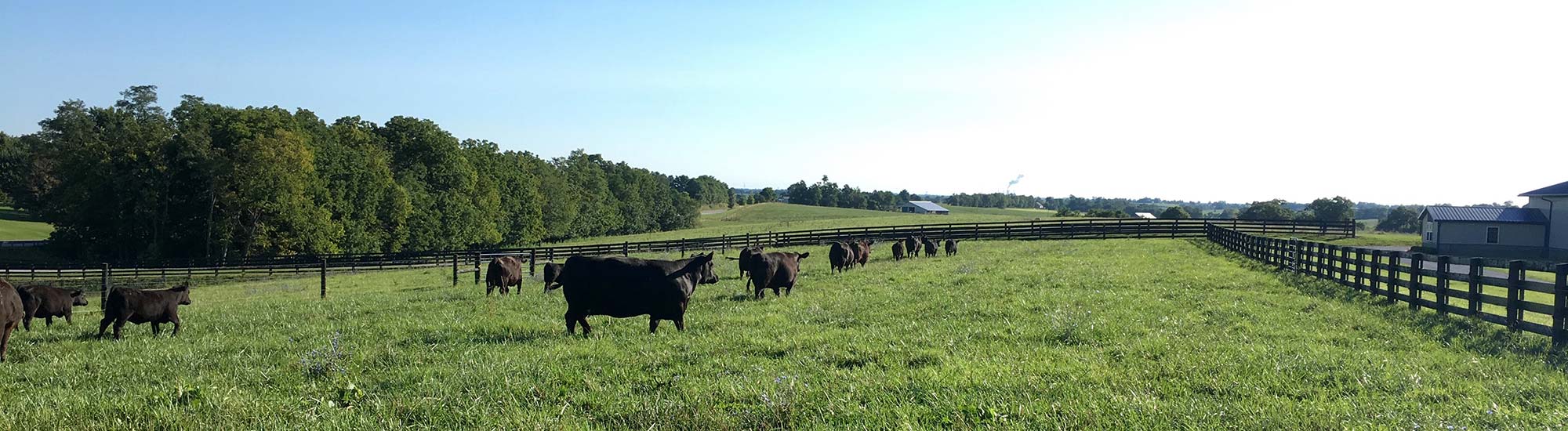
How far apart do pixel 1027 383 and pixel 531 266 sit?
19750 mm

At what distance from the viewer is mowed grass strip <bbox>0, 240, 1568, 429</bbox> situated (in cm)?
499

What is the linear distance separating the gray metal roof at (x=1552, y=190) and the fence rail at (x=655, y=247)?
7.85m

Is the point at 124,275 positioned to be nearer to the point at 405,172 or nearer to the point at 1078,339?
the point at 405,172

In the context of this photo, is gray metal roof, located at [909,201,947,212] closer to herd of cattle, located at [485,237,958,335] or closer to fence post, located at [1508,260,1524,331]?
fence post, located at [1508,260,1524,331]

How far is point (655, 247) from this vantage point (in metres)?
41.5

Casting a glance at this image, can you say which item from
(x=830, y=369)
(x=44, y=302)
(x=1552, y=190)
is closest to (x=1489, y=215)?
(x=1552, y=190)

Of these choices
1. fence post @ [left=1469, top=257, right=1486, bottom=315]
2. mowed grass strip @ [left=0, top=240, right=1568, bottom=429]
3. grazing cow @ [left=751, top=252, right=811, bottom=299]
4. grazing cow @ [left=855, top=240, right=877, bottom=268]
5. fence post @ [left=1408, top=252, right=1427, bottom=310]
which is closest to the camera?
mowed grass strip @ [left=0, top=240, right=1568, bottom=429]

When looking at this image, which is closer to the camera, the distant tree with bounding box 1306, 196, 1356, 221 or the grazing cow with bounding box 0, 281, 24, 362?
the grazing cow with bounding box 0, 281, 24, 362

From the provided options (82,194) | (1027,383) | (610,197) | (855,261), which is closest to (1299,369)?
(1027,383)

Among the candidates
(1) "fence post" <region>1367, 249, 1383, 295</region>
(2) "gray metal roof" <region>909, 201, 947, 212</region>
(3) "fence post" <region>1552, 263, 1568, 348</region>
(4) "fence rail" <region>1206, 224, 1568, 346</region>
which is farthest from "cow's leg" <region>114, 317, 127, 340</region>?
(2) "gray metal roof" <region>909, 201, 947, 212</region>

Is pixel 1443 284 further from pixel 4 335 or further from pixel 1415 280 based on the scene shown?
pixel 4 335

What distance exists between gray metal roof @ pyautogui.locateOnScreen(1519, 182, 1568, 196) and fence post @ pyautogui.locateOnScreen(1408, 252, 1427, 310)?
126ft

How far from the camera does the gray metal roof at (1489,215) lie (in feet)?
121

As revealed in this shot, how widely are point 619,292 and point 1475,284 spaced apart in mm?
11576
